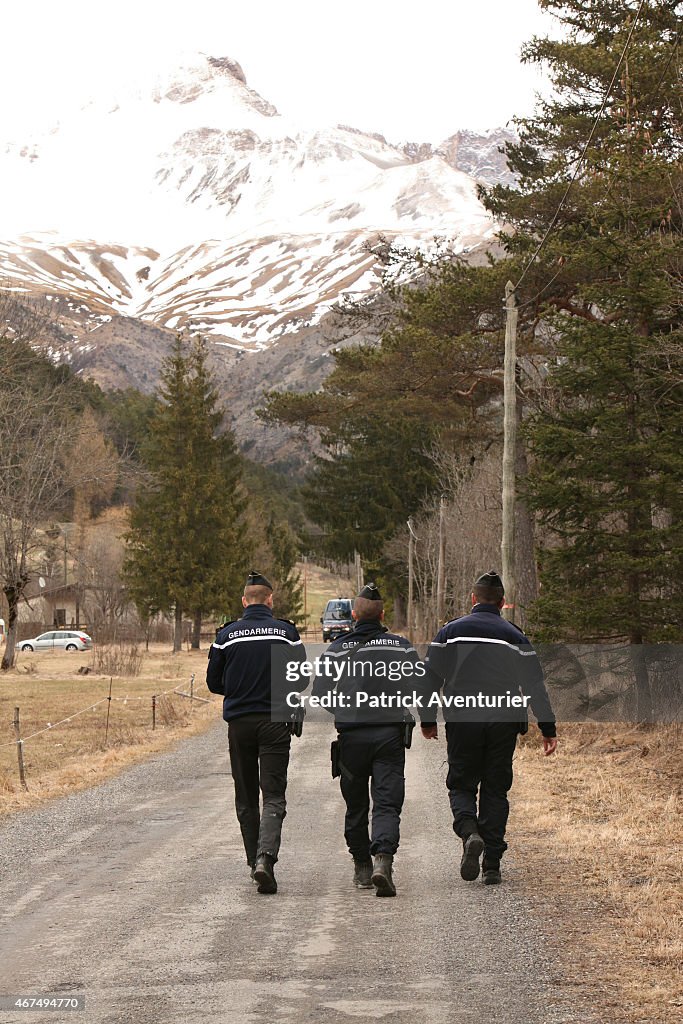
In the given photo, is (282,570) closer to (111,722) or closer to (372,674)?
(111,722)

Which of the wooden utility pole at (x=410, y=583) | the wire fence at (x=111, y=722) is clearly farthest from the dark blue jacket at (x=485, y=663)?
the wooden utility pole at (x=410, y=583)

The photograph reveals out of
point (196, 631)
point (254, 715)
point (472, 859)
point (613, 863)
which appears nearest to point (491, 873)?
point (472, 859)

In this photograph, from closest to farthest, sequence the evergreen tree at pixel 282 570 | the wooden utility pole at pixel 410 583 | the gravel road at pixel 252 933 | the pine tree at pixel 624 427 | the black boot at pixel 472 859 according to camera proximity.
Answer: the gravel road at pixel 252 933
the black boot at pixel 472 859
the pine tree at pixel 624 427
the wooden utility pole at pixel 410 583
the evergreen tree at pixel 282 570

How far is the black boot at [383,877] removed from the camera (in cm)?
848

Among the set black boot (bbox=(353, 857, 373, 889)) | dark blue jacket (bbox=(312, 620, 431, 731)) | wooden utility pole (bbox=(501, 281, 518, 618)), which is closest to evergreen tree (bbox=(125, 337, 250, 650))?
wooden utility pole (bbox=(501, 281, 518, 618))

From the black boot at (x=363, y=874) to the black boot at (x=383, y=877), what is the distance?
0.88 ft

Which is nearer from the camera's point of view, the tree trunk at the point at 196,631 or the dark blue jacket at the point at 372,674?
the dark blue jacket at the point at 372,674

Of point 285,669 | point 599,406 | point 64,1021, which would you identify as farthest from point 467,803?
point 599,406

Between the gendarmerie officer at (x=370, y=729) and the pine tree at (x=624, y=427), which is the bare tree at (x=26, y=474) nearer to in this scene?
the pine tree at (x=624, y=427)

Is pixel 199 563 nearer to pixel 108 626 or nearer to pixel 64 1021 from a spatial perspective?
pixel 108 626

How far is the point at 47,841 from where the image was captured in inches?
456

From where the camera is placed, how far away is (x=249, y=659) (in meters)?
9.21

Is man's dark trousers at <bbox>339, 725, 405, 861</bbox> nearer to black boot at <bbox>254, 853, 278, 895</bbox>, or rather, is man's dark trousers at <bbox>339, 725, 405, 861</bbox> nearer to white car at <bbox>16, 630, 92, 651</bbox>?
black boot at <bbox>254, 853, 278, 895</bbox>

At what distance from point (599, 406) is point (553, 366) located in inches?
62.0
